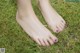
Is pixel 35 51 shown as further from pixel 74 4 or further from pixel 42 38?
pixel 74 4

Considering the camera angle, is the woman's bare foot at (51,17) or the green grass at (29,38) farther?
the woman's bare foot at (51,17)

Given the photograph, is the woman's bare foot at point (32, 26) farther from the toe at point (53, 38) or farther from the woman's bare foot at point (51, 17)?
the woman's bare foot at point (51, 17)

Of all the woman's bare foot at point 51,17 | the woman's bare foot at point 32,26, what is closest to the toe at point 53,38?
the woman's bare foot at point 32,26

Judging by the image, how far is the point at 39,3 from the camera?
10.3 ft

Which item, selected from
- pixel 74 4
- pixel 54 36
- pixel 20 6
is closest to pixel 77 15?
pixel 74 4

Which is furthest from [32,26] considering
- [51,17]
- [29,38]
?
[51,17]

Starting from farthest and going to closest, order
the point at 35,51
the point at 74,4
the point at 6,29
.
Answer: the point at 74,4 → the point at 6,29 → the point at 35,51

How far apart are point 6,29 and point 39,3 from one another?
1.64 feet

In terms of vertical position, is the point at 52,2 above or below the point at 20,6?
below

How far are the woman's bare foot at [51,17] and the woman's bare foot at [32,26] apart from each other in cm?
12

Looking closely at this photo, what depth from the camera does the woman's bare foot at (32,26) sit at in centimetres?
287

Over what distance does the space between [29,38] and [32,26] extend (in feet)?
0.46

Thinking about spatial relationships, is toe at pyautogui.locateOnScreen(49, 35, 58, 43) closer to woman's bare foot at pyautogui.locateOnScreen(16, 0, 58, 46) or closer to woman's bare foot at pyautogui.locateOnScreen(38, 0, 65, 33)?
woman's bare foot at pyautogui.locateOnScreen(16, 0, 58, 46)

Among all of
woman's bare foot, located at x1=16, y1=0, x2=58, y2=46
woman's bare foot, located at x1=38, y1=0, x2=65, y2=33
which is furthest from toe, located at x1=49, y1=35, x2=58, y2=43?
woman's bare foot, located at x1=38, y1=0, x2=65, y2=33
